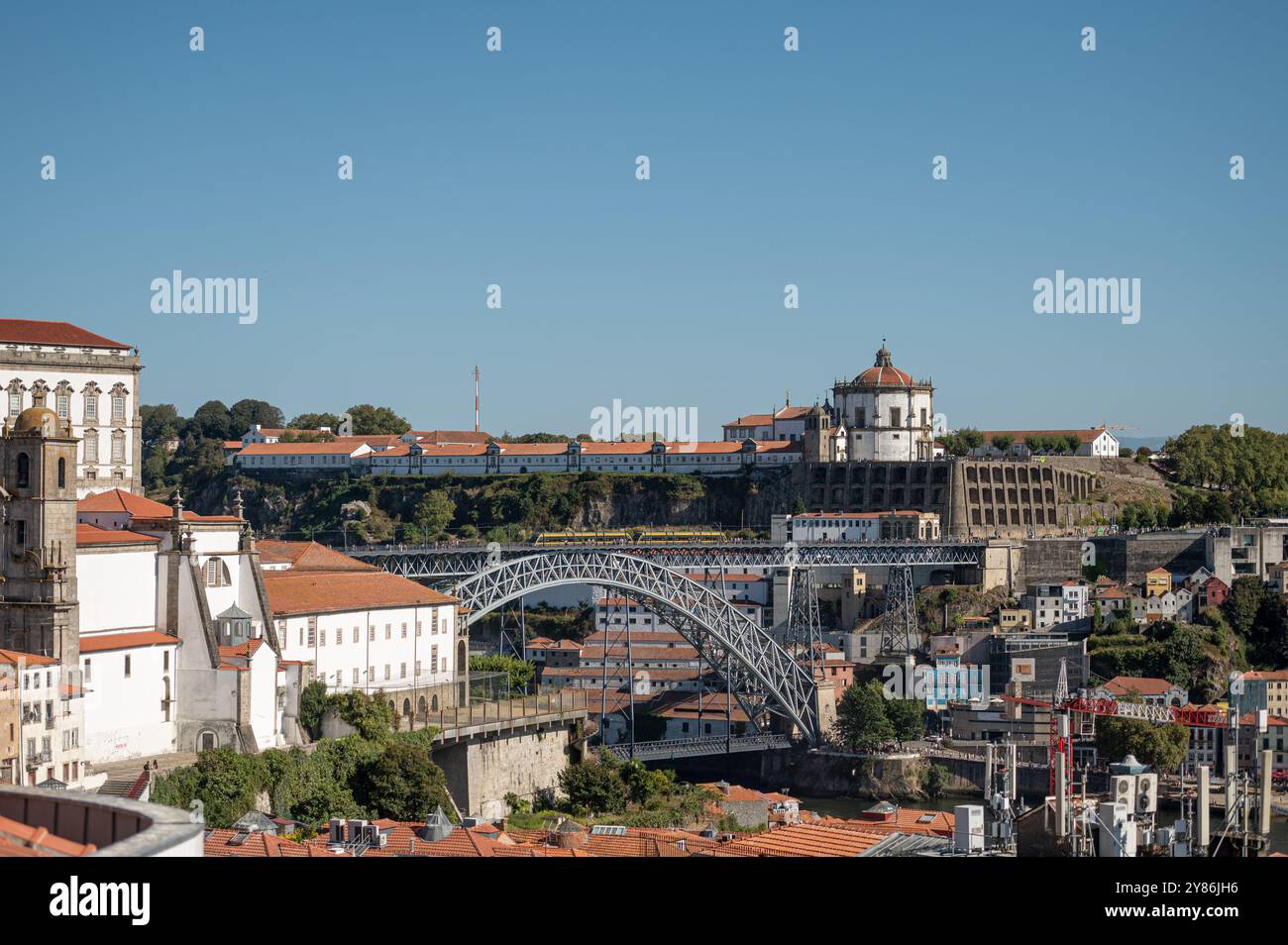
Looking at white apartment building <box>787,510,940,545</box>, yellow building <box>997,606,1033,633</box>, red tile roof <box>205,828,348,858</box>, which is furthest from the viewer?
white apartment building <box>787,510,940,545</box>

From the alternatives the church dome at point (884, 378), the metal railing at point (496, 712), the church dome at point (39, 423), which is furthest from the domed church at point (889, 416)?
the church dome at point (39, 423)

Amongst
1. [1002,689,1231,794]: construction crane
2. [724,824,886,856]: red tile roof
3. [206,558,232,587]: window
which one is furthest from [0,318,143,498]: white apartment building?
[1002,689,1231,794]: construction crane

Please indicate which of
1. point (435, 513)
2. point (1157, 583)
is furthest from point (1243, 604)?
point (435, 513)

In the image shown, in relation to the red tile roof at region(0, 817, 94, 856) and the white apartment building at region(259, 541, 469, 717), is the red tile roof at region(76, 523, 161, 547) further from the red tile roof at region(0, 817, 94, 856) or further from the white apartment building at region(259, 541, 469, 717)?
the red tile roof at region(0, 817, 94, 856)

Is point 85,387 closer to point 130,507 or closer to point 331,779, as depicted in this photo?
point 130,507
